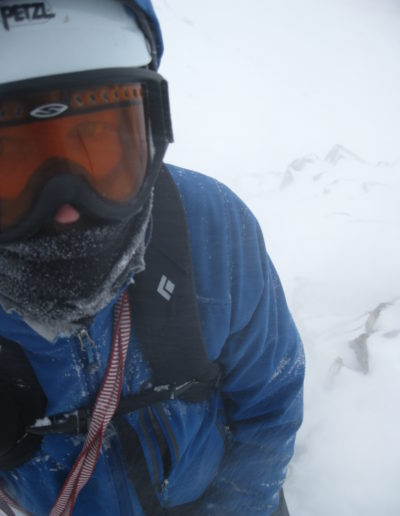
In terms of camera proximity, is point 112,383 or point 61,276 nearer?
point 61,276

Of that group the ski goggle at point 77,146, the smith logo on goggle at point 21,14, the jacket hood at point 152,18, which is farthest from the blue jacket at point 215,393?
the smith logo on goggle at point 21,14

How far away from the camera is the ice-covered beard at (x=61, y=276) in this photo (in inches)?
26.3

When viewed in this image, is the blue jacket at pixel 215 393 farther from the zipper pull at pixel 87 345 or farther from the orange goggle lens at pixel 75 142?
the orange goggle lens at pixel 75 142

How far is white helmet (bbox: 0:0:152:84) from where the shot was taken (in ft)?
1.97

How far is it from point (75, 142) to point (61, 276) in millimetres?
269

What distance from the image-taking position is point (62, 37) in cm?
63

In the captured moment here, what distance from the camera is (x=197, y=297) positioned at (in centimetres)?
93

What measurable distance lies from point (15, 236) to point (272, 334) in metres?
0.78

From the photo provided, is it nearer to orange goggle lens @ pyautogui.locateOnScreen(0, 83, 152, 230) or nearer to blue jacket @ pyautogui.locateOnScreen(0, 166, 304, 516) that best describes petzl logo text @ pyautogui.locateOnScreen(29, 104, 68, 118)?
orange goggle lens @ pyautogui.locateOnScreen(0, 83, 152, 230)

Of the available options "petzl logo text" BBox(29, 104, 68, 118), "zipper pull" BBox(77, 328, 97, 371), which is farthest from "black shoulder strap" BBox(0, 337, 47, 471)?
"petzl logo text" BBox(29, 104, 68, 118)

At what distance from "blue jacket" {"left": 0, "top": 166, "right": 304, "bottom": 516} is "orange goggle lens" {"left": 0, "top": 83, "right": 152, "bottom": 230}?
0.22 meters

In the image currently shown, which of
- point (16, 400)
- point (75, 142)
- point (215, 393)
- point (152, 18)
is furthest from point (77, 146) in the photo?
point (215, 393)

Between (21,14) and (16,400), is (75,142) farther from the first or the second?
(16,400)

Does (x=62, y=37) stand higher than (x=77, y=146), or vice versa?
(x=62, y=37)
